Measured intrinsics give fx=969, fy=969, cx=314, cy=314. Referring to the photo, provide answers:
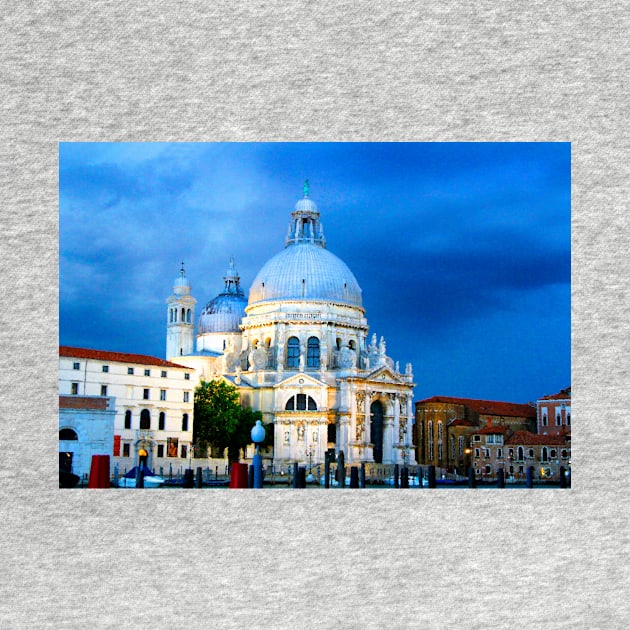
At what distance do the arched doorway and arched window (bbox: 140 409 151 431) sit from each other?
14.8 metres

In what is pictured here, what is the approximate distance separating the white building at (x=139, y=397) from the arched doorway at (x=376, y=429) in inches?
452

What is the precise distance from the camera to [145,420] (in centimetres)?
2170

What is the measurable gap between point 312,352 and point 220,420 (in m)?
6.82

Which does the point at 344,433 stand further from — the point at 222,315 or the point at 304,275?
the point at 222,315

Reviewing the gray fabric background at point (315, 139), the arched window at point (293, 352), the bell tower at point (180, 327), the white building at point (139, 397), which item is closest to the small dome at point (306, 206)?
the arched window at point (293, 352)

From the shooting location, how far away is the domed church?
34469mm

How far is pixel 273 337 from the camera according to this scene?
120ft

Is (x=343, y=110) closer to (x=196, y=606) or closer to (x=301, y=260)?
(x=196, y=606)

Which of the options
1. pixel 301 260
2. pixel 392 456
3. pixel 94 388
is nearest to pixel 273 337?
pixel 301 260

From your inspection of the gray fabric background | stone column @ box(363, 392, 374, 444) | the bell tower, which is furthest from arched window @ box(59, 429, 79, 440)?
the bell tower

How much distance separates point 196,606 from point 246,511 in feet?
3.33

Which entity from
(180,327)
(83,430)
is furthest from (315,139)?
Result: (180,327)

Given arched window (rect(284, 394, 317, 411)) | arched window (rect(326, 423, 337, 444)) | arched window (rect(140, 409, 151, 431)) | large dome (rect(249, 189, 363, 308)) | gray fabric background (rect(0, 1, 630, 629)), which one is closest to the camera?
gray fabric background (rect(0, 1, 630, 629))

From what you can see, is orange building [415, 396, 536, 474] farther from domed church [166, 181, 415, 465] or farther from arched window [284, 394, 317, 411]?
arched window [284, 394, 317, 411]
